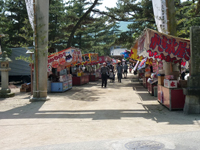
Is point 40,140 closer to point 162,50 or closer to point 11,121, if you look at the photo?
point 11,121

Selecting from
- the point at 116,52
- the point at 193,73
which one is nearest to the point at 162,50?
the point at 193,73

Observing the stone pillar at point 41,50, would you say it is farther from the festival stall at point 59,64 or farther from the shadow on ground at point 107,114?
the festival stall at point 59,64

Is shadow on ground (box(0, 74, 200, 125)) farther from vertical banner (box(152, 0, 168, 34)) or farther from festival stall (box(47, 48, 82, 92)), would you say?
festival stall (box(47, 48, 82, 92))

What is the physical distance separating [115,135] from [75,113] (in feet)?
9.53

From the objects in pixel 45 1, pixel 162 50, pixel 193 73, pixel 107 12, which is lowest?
pixel 193 73

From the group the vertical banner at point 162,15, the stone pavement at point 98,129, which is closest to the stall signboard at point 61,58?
the stone pavement at point 98,129

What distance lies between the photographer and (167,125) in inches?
232

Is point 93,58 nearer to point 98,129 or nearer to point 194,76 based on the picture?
point 194,76

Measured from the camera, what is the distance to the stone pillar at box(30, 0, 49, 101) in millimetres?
10557

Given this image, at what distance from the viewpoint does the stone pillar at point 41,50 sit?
1056 centimetres

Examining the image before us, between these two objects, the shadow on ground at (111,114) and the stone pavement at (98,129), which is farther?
the shadow on ground at (111,114)

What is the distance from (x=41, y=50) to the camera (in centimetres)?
1062

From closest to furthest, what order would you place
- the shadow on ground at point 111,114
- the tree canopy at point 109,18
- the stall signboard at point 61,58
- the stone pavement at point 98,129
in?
the stone pavement at point 98,129 → the shadow on ground at point 111,114 → the stall signboard at point 61,58 → the tree canopy at point 109,18

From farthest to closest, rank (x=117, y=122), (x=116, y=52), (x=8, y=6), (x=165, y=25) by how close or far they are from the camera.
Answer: (x=116, y=52) → (x=8, y=6) → (x=165, y=25) → (x=117, y=122)
